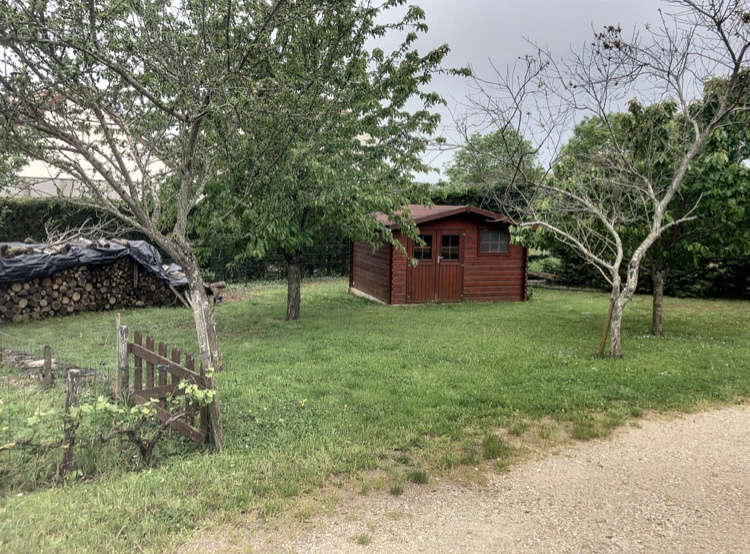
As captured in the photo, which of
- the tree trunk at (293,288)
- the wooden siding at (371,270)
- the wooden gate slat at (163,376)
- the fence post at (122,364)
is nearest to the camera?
the wooden gate slat at (163,376)

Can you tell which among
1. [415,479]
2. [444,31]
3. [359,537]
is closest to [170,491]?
[359,537]

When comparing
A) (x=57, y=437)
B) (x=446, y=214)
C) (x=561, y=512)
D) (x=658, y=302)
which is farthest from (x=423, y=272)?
(x=57, y=437)

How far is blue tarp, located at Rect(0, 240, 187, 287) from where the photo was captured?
1017cm

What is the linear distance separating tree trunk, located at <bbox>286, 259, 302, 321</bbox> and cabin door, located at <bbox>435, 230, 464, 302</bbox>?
4964 millimetres

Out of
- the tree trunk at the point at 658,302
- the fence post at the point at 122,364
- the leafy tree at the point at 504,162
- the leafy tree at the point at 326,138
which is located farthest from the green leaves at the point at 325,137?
Result: the tree trunk at the point at 658,302

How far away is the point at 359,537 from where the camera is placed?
312 centimetres

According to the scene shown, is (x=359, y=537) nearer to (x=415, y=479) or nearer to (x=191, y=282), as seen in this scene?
(x=415, y=479)

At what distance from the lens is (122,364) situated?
498 cm

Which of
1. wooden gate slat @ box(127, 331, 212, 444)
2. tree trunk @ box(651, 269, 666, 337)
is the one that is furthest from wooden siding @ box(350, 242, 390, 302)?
wooden gate slat @ box(127, 331, 212, 444)

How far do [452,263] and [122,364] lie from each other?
10.9 metres

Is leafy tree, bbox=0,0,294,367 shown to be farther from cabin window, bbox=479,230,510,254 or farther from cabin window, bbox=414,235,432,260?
cabin window, bbox=479,230,510,254

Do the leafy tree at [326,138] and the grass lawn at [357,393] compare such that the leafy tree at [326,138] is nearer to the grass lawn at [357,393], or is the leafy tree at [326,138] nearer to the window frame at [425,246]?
the grass lawn at [357,393]

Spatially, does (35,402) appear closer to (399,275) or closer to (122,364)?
(122,364)

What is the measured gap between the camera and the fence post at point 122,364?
4.86 m
